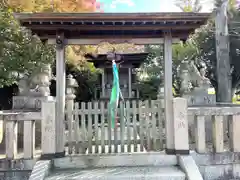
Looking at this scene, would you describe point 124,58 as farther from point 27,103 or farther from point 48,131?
point 48,131

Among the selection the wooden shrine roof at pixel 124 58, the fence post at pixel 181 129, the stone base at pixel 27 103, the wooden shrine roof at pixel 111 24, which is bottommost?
the fence post at pixel 181 129

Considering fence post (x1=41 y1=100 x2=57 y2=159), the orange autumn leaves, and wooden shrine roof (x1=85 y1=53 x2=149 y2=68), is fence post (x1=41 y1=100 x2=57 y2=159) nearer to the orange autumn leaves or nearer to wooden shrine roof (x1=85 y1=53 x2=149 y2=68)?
the orange autumn leaves

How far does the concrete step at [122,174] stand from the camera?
3.46 m

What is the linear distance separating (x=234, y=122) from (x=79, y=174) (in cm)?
323

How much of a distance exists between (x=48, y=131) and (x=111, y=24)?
246 cm

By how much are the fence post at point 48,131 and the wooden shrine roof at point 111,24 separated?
1551 millimetres

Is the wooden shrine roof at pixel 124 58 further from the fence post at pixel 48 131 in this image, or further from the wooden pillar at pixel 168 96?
the fence post at pixel 48 131

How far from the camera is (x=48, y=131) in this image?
3.87 meters

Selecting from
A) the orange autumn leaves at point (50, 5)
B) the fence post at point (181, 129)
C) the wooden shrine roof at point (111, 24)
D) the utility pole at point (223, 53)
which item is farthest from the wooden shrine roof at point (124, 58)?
the fence post at point (181, 129)

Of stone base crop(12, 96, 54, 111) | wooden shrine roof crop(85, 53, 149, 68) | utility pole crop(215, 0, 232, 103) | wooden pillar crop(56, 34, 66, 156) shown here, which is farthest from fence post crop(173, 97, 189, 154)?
wooden shrine roof crop(85, 53, 149, 68)

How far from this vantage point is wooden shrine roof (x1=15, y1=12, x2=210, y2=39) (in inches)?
151

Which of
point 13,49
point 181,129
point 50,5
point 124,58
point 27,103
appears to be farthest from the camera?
point 124,58

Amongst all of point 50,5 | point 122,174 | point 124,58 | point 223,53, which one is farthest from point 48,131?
point 124,58

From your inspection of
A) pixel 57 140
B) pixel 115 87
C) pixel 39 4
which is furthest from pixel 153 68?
pixel 57 140
